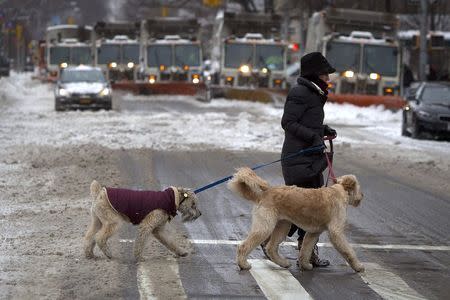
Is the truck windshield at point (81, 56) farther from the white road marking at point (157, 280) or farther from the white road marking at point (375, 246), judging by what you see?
the white road marking at point (157, 280)

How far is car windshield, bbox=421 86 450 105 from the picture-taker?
25219 millimetres

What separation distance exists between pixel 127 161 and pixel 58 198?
4997mm

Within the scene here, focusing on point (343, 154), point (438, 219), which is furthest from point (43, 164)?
point (438, 219)

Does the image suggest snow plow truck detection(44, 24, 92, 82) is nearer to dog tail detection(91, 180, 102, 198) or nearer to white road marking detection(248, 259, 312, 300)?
dog tail detection(91, 180, 102, 198)

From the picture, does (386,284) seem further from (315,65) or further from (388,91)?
(388,91)

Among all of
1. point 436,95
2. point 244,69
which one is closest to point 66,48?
point 244,69

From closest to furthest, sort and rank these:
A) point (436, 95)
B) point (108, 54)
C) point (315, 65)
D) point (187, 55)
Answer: point (315, 65), point (436, 95), point (187, 55), point (108, 54)

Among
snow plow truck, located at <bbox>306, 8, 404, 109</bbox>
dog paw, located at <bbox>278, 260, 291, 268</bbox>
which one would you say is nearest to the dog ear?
dog paw, located at <bbox>278, 260, 291, 268</bbox>

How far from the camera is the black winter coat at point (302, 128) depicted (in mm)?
9062

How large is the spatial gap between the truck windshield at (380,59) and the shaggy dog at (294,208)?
2770 centimetres

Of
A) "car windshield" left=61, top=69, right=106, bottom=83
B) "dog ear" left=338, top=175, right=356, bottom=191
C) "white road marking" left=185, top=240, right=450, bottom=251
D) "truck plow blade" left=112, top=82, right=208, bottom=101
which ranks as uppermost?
"dog ear" left=338, top=175, right=356, bottom=191

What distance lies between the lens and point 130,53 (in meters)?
48.1

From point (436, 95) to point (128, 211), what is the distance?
18.1 metres

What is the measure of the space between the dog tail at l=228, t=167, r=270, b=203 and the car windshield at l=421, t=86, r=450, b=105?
685 inches
